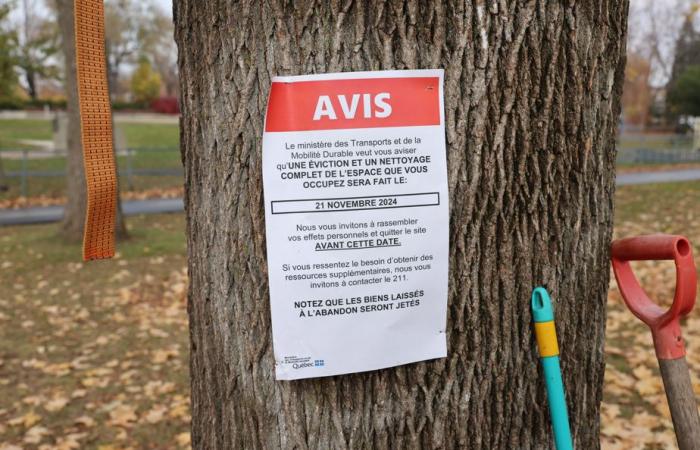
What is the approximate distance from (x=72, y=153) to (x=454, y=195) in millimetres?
9010

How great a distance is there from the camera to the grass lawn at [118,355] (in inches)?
159

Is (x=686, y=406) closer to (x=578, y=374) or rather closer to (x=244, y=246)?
(x=578, y=374)

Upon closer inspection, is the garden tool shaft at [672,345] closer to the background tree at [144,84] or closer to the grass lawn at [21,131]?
the grass lawn at [21,131]

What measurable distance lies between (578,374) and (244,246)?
919 millimetres

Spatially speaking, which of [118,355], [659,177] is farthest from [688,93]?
[118,355]

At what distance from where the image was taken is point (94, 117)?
1.63 m

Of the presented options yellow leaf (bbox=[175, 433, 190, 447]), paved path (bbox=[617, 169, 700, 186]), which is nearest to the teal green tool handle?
yellow leaf (bbox=[175, 433, 190, 447])

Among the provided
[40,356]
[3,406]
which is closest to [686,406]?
[3,406]

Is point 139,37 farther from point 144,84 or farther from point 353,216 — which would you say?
point 353,216

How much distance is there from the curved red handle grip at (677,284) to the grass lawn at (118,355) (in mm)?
238

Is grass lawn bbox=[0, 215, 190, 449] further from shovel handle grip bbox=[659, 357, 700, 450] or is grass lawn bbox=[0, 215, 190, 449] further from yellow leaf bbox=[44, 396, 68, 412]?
shovel handle grip bbox=[659, 357, 700, 450]

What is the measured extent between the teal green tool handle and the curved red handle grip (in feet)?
0.92

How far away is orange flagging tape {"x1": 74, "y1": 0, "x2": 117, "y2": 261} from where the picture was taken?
1.61m

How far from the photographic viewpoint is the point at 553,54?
4.98 ft
